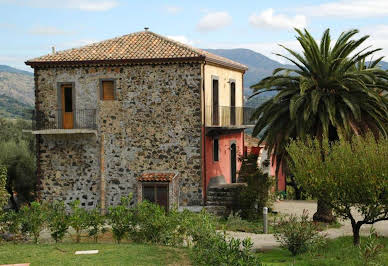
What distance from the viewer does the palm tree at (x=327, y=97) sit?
21328 millimetres

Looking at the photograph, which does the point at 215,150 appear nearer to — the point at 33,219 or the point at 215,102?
the point at 215,102

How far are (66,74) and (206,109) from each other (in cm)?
675

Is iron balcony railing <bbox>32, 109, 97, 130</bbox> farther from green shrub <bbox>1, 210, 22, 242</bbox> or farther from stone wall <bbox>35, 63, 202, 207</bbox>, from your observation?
green shrub <bbox>1, 210, 22, 242</bbox>

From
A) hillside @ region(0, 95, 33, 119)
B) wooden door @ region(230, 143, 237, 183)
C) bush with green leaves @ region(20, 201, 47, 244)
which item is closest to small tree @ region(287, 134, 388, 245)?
bush with green leaves @ region(20, 201, 47, 244)

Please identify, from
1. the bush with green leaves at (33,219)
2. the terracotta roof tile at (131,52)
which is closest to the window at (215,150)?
the terracotta roof tile at (131,52)

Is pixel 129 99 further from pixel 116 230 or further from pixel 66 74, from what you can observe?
pixel 116 230

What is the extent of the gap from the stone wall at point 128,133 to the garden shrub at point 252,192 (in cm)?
198

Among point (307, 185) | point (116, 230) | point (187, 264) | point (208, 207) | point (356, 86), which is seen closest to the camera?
point (187, 264)

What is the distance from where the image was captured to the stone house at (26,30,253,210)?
25.5 meters

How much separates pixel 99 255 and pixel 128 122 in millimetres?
10938

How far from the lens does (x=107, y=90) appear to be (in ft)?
86.2

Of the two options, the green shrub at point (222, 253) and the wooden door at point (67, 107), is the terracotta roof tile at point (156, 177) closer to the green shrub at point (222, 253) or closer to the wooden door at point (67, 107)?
the wooden door at point (67, 107)

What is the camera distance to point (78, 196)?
2680 cm

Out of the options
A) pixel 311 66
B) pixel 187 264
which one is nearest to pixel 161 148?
pixel 311 66
